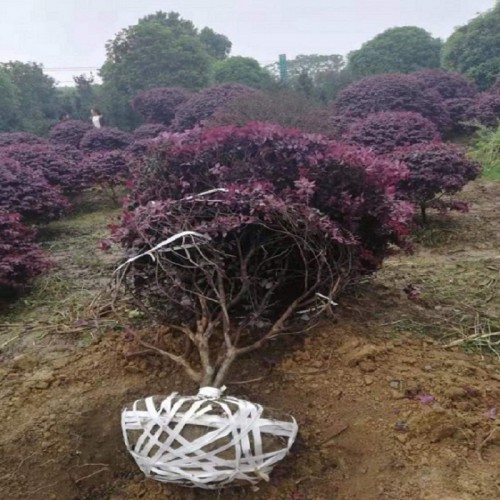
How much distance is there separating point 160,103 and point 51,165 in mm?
5868

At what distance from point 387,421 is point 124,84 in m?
16.2

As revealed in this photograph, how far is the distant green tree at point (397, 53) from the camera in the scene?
1684 centimetres

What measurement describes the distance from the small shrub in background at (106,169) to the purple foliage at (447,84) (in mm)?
7317

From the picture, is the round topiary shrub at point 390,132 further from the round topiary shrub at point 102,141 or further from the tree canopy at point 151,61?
the tree canopy at point 151,61

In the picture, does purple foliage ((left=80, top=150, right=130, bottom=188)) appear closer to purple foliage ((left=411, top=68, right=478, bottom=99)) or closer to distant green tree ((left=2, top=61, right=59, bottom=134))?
purple foliage ((left=411, top=68, right=478, bottom=99))

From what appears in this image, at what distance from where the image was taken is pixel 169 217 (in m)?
2.55

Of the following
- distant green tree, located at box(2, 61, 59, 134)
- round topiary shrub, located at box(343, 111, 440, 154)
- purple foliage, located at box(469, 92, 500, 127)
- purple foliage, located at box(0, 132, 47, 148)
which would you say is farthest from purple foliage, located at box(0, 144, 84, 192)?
distant green tree, located at box(2, 61, 59, 134)

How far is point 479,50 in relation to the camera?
14.2m

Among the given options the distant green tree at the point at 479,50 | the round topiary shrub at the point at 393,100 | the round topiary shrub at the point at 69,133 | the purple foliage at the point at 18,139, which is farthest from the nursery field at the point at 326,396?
the distant green tree at the point at 479,50

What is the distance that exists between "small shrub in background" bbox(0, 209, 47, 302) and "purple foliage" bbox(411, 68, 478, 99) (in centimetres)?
987

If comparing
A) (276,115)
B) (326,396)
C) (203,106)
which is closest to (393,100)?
(276,115)

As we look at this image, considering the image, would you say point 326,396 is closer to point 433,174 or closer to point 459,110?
point 433,174

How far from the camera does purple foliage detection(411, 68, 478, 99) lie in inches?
449

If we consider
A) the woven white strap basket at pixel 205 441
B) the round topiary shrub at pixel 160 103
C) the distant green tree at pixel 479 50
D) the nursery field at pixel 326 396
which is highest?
the distant green tree at pixel 479 50
